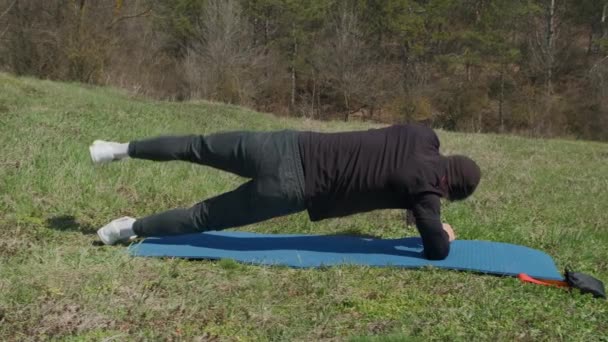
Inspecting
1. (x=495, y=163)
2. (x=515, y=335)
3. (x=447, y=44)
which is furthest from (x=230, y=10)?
(x=515, y=335)

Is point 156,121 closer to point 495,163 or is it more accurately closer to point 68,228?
point 495,163

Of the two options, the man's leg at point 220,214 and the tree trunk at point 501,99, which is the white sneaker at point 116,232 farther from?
the tree trunk at point 501,99

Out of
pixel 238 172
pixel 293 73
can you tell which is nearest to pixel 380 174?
pixel 238 172

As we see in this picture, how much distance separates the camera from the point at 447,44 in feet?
128

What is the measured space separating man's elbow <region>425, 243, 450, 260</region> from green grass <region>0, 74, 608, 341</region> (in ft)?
0.58

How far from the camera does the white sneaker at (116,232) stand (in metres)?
4.50

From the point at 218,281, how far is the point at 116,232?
1.03m

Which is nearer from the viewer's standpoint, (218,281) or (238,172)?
(218,281)

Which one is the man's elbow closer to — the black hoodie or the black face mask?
the black hoodie

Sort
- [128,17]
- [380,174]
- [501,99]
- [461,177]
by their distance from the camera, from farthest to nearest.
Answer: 1. [501,99]
2. [128,17]
3. [461,177]
4. [380,174]

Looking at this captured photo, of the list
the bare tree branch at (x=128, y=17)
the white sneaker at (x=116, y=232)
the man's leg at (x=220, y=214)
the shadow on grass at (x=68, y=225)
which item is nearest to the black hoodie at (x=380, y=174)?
the man's leg at (x=220, y=214)

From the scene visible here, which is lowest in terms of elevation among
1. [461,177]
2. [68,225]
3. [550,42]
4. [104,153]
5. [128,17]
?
[550,42]

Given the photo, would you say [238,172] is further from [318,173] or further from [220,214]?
[318,173]

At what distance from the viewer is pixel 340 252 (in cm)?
473
